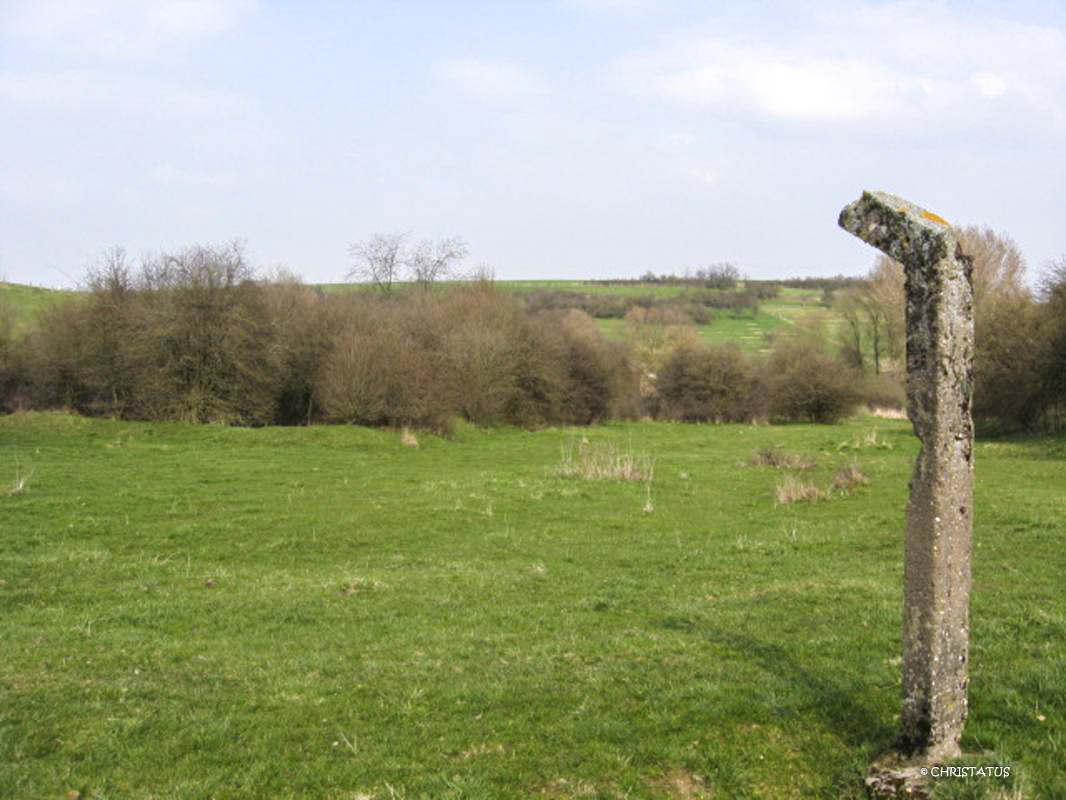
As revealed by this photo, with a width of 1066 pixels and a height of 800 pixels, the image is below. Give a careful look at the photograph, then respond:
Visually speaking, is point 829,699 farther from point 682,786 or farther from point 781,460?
point 781,460

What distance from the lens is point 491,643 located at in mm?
8516

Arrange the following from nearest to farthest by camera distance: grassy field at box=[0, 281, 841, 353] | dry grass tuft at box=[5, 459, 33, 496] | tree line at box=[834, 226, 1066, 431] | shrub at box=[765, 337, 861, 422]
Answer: dry grass tuft at box=[5, 459, 33, 496] → tree line at box=[834, 226, 1066, 431] → shrub at box=[765, 337, 861, 422] → grassy field at box=[0, 281, 841, 353]

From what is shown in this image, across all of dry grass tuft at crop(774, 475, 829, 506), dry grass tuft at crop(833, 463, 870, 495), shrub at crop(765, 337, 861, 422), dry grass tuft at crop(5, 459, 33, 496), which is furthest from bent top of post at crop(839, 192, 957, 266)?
shrub at crop(765, 337, 861, 422)

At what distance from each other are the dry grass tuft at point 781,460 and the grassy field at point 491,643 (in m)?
6.11

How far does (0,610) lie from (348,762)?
7.38 meters

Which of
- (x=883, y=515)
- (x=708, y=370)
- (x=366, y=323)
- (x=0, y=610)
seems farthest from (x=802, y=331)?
(x=0, y=610)

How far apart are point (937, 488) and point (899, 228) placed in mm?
1611

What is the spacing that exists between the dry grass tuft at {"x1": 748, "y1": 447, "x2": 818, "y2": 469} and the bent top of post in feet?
72.0

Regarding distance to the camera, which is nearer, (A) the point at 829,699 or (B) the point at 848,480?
(A) the point at 829,699

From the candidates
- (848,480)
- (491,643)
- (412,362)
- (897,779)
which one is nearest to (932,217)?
(897,779)

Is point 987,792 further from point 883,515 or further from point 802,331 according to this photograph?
point 802,331

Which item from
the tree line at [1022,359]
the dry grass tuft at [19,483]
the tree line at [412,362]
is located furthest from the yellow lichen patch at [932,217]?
the tree line at [412,362]

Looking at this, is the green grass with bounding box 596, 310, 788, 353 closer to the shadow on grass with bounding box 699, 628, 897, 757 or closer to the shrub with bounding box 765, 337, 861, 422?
the shrub with bounding box 765, 337, 861, 422

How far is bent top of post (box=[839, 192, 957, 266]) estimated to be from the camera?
4.76 m
